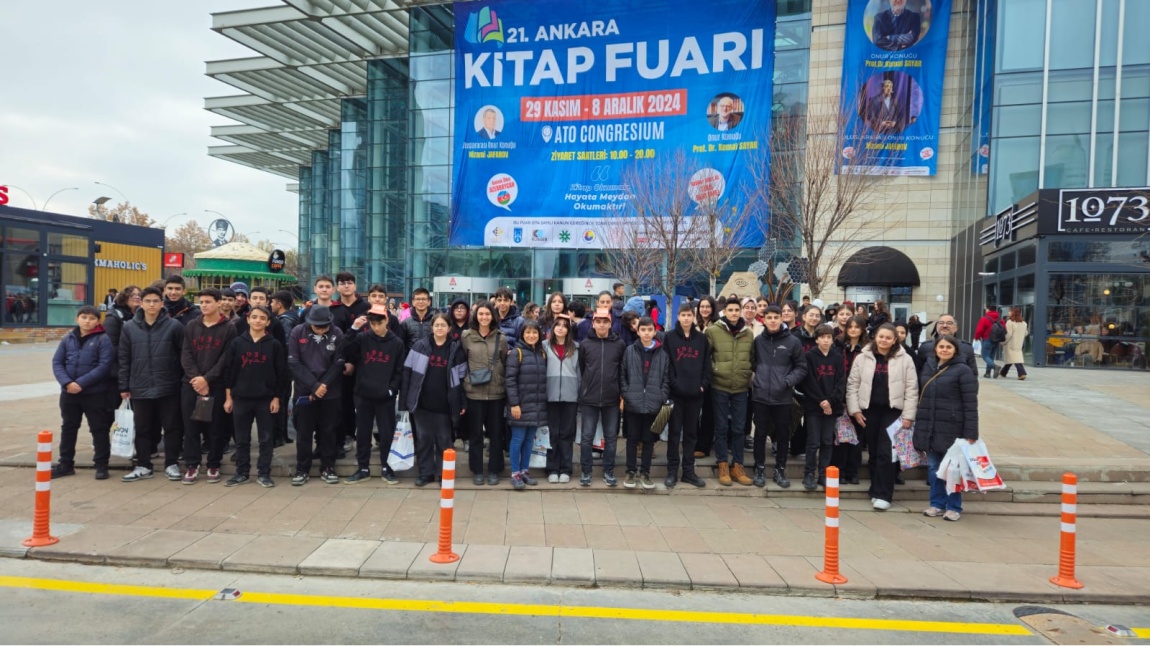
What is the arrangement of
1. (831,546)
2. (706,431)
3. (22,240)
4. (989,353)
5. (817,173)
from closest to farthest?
(831,546) < (706,431) < (817,173) < (989,353) < (22,240)

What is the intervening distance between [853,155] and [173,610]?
59.0 feet

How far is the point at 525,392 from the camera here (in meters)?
6.98

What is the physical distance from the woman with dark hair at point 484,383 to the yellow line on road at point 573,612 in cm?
280

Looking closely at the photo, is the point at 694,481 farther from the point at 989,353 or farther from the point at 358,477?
the point at 989,353

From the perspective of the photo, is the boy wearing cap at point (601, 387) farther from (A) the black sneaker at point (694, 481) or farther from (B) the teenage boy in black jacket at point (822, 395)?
(B) the teenage boy in black jacket at point (822, 395)

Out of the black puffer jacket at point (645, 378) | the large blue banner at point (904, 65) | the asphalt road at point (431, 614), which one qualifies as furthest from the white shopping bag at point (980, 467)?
the large blue banner at point (904, 65)

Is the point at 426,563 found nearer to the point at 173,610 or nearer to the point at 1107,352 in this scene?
the point at 173,610

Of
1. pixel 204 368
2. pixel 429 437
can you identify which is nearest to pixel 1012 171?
pixel 429 437

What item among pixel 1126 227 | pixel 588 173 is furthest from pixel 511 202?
pixel 1126 227

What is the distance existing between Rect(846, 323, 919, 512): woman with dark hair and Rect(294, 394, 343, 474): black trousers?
19.3 ft

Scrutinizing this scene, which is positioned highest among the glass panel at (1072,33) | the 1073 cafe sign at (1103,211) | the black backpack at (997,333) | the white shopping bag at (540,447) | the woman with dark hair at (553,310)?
the glass panel at (1072,33)

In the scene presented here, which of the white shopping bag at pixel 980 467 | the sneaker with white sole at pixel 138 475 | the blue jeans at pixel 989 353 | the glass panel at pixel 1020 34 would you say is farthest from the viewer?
the glass panel at pixel 1020 34

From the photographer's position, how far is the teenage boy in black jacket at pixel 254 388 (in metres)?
6.86

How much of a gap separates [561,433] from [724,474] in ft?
6.47
